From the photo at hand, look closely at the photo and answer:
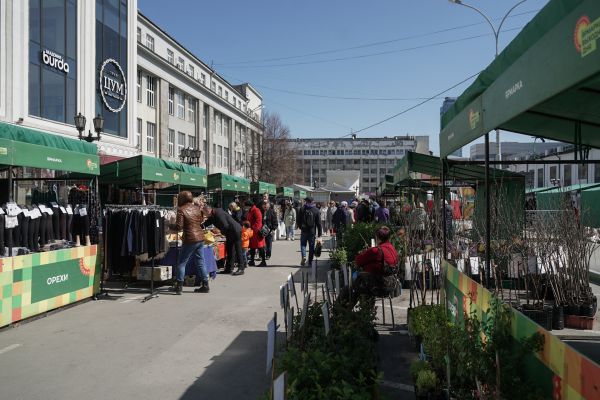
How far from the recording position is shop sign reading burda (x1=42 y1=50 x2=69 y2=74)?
21.4 metres

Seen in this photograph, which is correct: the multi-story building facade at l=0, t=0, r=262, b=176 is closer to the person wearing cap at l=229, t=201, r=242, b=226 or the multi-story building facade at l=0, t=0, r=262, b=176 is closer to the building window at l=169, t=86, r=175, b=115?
the building window at l=169, t=86, r=175, b=115

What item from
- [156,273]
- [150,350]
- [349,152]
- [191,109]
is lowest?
[150,350]

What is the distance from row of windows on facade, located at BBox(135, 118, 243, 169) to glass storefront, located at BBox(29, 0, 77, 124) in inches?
332

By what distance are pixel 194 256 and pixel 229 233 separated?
2435mm

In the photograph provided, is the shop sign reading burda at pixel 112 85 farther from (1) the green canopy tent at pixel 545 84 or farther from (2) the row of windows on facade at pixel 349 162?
(2) the row of windows on facade at pixel 349 162

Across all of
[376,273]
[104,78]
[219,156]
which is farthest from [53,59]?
[219,156]

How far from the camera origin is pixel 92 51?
25406 mm

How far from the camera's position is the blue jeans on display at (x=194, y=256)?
957 centimetres

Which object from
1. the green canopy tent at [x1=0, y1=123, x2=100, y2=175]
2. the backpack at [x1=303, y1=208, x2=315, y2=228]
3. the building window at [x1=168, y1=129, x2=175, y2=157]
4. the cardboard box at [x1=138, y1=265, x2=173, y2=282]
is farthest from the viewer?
the building window at [x1=168, y1=129, x2=175, y2=157]

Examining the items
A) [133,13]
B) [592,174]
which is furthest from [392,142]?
[133,13]

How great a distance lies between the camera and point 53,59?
2209 cm

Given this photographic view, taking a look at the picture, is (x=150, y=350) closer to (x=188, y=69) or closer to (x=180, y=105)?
(x=180, y=105)

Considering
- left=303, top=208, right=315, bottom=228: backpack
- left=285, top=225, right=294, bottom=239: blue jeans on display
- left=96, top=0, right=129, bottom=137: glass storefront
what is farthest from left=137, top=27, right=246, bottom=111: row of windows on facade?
left=303, top=208, right=315, bottom=228: backpack

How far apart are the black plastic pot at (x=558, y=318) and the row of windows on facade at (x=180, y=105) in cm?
3521
